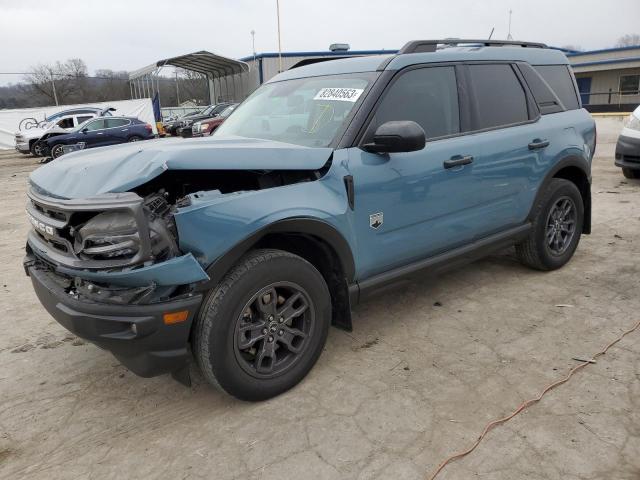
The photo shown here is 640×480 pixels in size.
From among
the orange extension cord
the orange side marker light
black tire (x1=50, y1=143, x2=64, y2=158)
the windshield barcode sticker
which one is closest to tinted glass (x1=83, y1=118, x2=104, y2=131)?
black tire (x1=50, y1=143, x2=64, y2=158)

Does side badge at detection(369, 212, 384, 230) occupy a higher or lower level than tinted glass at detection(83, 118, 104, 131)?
lower

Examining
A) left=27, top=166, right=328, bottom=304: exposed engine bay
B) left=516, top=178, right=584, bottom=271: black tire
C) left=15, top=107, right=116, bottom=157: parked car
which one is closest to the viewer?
left=27, top=166, right=328, bottom=304: exposed engine bay

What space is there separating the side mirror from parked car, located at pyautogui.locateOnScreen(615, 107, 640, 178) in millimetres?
7009

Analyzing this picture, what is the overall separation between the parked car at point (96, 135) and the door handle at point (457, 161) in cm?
1839

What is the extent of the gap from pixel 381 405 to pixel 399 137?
4.93 feet

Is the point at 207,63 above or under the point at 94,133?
above

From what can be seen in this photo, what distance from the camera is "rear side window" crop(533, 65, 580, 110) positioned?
448 centimetres

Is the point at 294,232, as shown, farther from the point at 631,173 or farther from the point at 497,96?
the point at 631,173

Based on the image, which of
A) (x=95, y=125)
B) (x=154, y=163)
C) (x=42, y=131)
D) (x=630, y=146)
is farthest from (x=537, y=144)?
(x=42, y=131)

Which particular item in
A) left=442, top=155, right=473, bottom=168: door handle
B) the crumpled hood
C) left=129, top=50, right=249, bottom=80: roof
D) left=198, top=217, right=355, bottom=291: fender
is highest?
left=129, top=50, right=249, bottom=80: roof

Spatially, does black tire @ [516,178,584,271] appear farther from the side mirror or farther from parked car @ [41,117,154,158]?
parked car @ [41,117,154,158]

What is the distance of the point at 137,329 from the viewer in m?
2.28

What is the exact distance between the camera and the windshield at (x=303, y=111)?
3.19 meters

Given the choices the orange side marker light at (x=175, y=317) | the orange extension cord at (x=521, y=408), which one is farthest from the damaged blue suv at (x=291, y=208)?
the orange extension cord at (x=521, y=408)
